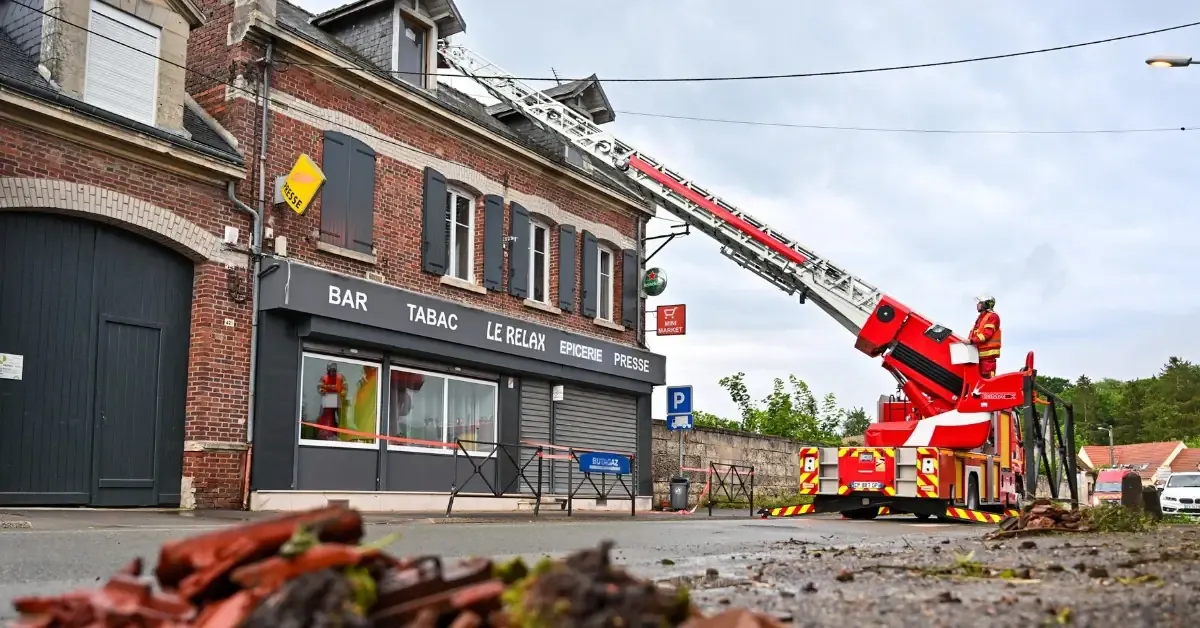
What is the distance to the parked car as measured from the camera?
3144 cm

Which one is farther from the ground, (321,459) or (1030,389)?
(1030,389)

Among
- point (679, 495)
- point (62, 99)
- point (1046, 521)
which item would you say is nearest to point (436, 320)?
point (62, 99)

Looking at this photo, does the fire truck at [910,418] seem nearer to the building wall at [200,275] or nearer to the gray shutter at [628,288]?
the gray shutter at [628,288]

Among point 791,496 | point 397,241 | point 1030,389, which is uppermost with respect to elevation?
point 397,241

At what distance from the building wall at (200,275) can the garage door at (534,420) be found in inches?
254

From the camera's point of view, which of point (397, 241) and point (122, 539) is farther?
point (397, 241)

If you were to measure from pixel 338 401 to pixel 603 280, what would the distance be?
28.2 ft

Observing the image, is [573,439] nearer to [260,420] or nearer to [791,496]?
[260,420]

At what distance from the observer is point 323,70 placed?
56.0ft

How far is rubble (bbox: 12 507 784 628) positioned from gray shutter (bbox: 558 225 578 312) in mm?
19462

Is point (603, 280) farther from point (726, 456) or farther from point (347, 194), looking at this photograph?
point (347, 194)

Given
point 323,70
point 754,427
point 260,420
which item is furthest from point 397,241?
point 754,427

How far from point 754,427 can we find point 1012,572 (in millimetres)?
33392

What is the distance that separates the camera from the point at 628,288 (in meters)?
24.6
